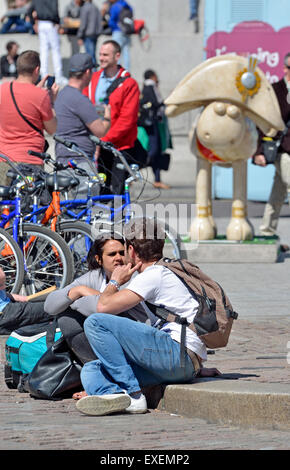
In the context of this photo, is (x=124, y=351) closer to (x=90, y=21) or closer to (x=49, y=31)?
(x=49, y=31)

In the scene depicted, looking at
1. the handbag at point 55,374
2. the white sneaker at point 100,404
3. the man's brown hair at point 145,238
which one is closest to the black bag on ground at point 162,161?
the handbag at point 55,374

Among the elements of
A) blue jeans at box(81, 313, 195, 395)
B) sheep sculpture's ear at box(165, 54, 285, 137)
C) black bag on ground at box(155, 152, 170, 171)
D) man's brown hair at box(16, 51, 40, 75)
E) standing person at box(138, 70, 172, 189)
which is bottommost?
black bag on ground at box(155, 152, 170, 171)

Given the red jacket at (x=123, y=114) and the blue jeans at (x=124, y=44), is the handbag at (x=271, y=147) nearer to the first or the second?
the red jacket at (x=123, y=114)

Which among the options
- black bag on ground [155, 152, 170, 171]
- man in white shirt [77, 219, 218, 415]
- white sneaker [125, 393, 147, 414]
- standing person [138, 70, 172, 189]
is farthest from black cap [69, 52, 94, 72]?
black bag on ground [155, 152, 170, 171]

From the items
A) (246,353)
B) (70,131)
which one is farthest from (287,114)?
(246,353)

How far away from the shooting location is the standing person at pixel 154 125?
18250 millimetres

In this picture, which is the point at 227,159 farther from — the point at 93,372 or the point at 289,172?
the point at 93,372

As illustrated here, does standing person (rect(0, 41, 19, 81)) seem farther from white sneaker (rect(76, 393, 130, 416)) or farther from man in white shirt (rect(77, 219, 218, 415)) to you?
white sneaker (rect(76, 393, 130, 416))

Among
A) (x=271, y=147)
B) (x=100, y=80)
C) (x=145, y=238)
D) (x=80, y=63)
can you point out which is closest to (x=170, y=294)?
(x=145, y=238)

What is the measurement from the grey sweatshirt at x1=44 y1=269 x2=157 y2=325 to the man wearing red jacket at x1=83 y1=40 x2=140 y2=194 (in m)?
4.00

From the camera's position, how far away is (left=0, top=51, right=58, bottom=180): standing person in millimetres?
9625

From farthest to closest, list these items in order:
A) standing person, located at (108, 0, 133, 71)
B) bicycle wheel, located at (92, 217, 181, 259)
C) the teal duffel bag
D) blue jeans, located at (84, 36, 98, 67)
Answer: standing person, located at (108, 0, 133, 71) → blue jeans, located at (84, 36, 98, 67) → bicycle wheel, located at (92, 217, 181, 259) → the teal duffel bag

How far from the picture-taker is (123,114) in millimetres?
10883
